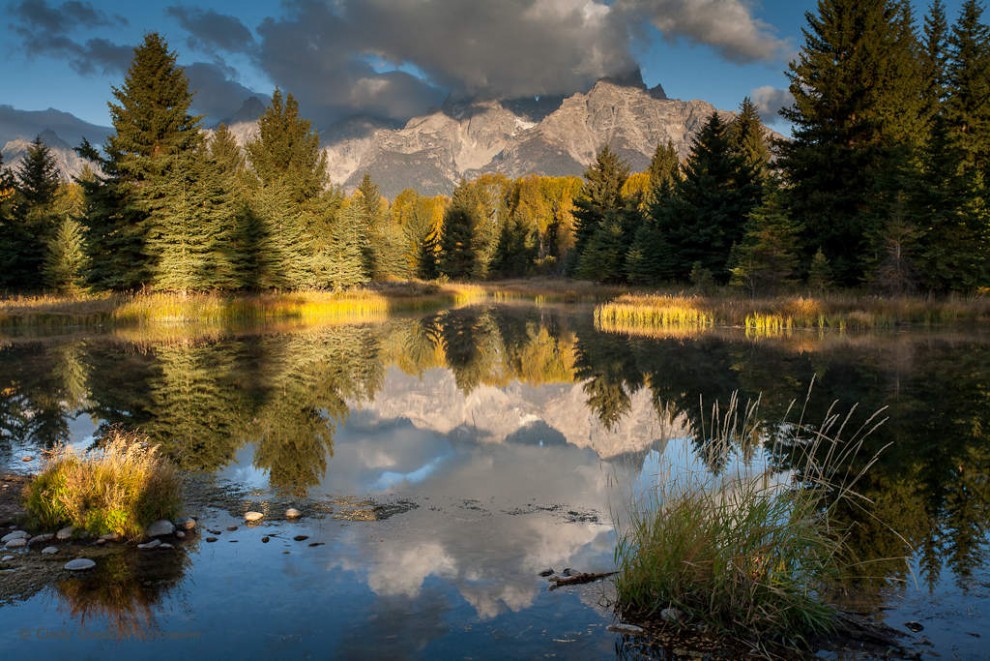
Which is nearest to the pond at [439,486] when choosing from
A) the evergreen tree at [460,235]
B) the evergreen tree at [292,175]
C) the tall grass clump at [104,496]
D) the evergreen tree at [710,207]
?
the tall grass clump at [104,496]

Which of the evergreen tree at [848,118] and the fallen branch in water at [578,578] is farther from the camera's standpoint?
the evergreen tree at [848,118]

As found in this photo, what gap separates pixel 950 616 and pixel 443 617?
346 cm

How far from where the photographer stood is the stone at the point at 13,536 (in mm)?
5871

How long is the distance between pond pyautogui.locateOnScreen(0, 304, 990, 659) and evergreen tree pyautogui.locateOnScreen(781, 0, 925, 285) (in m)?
16.6

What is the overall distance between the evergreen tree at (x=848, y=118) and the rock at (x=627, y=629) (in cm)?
3249

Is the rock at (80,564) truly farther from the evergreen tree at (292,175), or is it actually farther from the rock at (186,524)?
the evergreen tree at (292,175)

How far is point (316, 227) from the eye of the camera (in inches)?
1949

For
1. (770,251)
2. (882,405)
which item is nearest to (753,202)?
(770,251)

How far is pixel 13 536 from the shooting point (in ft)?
19.4

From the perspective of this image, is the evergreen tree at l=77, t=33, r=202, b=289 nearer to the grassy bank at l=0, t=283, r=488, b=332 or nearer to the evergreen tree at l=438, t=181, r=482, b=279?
the grassy bank at l=0, t=283, r=488, b=332

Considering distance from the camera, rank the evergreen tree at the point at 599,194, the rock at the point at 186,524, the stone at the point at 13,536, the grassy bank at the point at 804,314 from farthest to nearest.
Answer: the evergreen tree at the point at 599,194 → the grassy bank at the point at 804,314 → the rock at the point at 186,524 → the stone at the point at 13,536

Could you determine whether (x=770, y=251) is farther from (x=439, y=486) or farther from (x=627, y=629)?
(x=627, y=629)

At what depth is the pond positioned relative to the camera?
455 centimetres

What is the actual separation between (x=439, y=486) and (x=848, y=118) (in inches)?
1413
